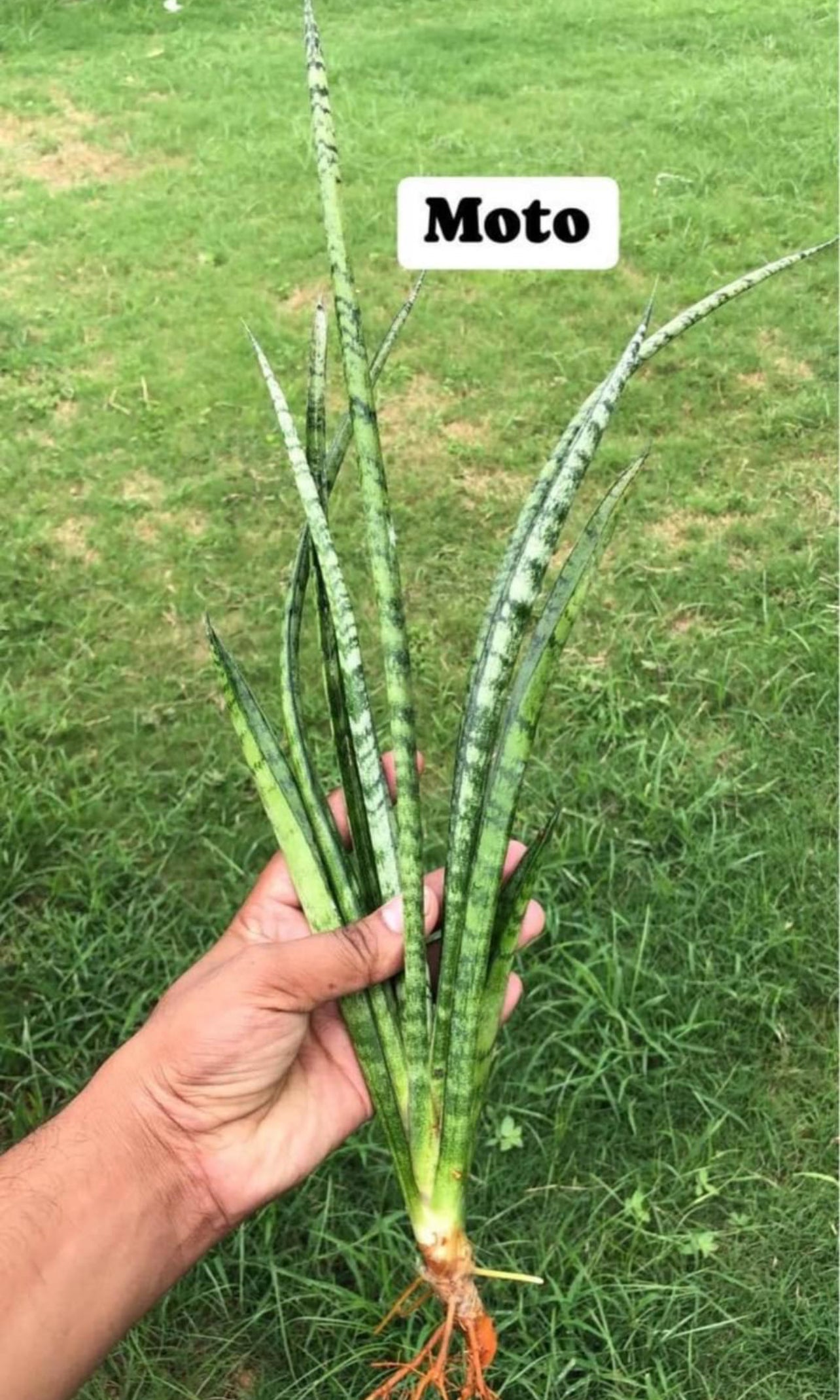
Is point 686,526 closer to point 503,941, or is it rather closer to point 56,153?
point 503,941

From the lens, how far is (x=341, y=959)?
1.13 metres

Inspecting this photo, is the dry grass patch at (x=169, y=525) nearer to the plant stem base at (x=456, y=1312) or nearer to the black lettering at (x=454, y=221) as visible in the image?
the black lettering at (x=454, y=221)

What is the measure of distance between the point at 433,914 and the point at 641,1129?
0.77 meters

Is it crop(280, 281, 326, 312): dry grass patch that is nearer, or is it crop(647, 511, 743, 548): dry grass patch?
crop(647, 511, 743, 548): dry grass patch

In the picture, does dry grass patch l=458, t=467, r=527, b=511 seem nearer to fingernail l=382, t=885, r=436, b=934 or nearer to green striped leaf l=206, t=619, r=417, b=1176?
green striped leaf l=206, t=619, r=417, b=1176

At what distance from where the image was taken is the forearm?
3.58 feet

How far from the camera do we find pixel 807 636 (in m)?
2.48

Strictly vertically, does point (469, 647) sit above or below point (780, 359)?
below

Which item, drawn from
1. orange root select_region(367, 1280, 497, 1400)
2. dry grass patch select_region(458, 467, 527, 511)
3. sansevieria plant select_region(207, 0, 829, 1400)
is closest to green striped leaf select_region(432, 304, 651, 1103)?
sansevieria plant select_region(207, 0, 829, 1400)

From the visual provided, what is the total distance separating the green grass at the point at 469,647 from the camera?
1.64 metres

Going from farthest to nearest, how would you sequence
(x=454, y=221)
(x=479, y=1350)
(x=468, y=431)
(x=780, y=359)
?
1. (x=780, y=359)
2. (x=468, y=431)
3. (x=454, y=221)
4. (x=479, y=1350)

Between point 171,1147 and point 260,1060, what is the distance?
0.42 feet

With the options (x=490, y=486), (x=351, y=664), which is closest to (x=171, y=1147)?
(x=351, y=664)

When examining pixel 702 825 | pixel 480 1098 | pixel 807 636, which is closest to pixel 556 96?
pixel 807 636
